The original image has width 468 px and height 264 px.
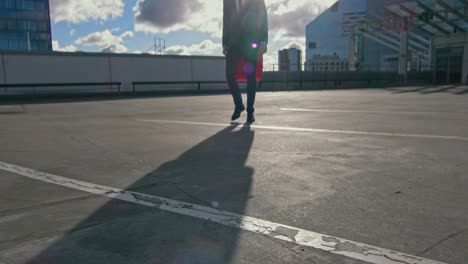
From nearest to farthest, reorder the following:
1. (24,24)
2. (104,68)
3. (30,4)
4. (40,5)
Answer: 1. (104,68)
2. (30,4)
3. (24,24)
4. (40,5)

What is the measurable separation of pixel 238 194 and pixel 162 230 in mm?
726

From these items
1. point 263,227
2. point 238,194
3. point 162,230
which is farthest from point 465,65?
point 162,230

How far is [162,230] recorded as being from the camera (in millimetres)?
2006

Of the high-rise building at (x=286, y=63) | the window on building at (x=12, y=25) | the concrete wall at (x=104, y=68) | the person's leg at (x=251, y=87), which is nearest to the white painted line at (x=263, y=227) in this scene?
the person's leg at (x=251, y=87)

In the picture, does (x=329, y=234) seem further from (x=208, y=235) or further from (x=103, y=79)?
(x=103, y=79)

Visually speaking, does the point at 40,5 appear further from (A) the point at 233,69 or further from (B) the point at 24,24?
(A) the point at 233,69

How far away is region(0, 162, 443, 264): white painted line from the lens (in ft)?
5.59

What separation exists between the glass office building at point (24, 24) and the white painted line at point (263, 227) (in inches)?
2538

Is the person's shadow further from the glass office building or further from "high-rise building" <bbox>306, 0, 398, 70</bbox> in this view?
"high-rise building" <bbox>306, 0, 398, 70</bbox>

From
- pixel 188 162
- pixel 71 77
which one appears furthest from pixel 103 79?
pixel 188 162

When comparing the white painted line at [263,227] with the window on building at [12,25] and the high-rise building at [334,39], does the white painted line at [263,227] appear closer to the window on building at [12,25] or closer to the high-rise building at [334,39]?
the high-rise building at [334,39]

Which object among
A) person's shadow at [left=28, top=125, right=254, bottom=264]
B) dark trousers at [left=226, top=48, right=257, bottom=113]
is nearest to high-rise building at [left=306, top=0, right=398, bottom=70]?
dark trousers at [left=226, top=48, right=257, bottom=113]

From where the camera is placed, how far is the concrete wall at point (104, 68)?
19.6 metres

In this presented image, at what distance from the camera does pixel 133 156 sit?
3.90 meters
